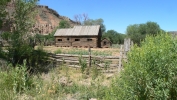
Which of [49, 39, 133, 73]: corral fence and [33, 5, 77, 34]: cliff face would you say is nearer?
[49, 39, 133, 73]: corral fence

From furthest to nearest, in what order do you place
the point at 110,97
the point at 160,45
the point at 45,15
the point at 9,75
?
1. the point at 45,15
2. the point at 9,75
3. the point at 110,97
4. the point at 160,45

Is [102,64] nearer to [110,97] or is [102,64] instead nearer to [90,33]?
[110,97]

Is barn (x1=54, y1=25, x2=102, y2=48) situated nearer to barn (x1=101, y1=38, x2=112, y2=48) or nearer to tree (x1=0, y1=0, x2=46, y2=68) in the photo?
barn (x1=101, y1=38, x2=112, y2=48)

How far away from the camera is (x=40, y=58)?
13.3 m

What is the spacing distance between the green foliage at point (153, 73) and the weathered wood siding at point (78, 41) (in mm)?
29721

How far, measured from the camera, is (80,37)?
33.8 metres

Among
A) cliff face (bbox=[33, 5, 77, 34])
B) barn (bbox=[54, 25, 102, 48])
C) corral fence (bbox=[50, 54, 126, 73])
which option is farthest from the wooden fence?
cliff face (bbox=[33, 5, 77, 34])

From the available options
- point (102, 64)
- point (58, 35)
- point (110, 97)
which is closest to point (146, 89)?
point (110, 97)

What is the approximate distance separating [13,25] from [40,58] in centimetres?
258

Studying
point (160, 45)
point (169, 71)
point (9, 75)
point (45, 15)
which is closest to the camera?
point (169, 71)

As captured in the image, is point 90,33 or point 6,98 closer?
point 6,98

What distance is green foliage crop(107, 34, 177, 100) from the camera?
3.15 meters

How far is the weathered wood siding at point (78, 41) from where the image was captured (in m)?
33.3

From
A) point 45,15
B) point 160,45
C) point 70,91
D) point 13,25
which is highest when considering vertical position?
point 45,15
